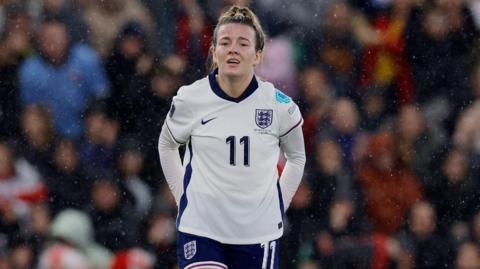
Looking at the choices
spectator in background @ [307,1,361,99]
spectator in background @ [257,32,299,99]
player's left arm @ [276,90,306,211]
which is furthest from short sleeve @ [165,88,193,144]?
spectator in background @ [307,1,361,99]

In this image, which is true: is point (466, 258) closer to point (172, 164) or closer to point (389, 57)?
point (389, 57)

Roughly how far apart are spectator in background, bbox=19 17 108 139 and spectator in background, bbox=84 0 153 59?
82 millimetres

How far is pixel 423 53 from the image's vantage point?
20.6ft

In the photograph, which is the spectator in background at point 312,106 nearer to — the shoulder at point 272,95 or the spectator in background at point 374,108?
the spectator in background at point 374,108

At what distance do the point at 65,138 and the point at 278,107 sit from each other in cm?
209

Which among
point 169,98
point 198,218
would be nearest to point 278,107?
point 198,218

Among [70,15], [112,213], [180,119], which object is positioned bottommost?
[112,213]

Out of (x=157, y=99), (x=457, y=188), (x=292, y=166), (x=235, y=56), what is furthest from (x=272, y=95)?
(x=457, y=188)

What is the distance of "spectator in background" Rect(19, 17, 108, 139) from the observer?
6004 mm

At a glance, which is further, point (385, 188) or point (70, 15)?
point (385, 188)

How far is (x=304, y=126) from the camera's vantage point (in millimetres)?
6195

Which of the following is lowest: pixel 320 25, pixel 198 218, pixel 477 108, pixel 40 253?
pixel 40 253

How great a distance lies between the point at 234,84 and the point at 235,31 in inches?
8.7

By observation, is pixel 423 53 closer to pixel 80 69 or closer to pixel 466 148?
pixel 466 148
